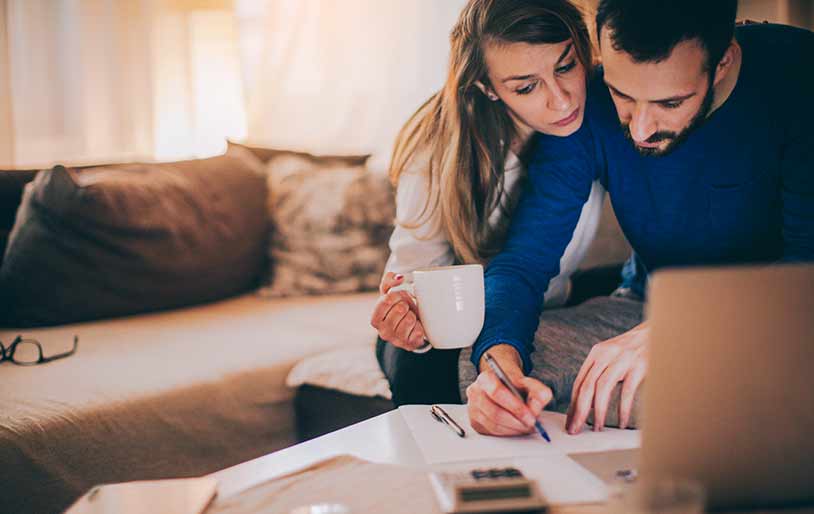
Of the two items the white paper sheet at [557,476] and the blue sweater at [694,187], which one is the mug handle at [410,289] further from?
the white paper sheet at [557,476]

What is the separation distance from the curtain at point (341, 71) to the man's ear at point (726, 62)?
5.46 ft

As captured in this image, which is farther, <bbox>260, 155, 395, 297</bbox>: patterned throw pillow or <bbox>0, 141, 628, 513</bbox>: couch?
<bbox>260, 155, 395, 297</bbox>: patterned throw pillow

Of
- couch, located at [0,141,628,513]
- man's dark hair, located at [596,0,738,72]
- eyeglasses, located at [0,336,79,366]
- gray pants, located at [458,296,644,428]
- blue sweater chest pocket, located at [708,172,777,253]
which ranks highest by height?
man's dark hair, located at [596,0,738,72]

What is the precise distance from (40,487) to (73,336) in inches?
23.0

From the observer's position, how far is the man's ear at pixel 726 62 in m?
1.11

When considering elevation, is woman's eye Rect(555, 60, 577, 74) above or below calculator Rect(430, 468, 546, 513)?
above

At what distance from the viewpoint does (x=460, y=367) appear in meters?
1.28

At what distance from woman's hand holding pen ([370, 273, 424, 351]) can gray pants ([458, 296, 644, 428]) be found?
11cm

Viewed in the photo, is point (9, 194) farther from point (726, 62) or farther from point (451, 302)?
point (726, 62)

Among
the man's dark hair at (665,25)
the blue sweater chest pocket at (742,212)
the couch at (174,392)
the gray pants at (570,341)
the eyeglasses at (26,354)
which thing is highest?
the man's dark hair at (665,25)

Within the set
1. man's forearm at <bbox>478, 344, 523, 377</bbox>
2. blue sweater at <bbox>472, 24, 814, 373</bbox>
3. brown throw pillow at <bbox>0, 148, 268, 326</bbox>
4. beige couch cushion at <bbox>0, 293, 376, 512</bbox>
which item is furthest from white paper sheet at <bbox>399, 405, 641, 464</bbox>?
brown throw pillow at <bbox>0, 148, 268, 326</bbox>

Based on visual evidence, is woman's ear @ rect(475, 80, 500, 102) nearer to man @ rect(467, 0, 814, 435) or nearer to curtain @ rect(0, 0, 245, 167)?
man @ rect(467, 0, 814, 435)

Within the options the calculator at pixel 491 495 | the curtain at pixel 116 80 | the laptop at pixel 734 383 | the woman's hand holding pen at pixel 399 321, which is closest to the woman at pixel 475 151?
the woman's hand holding pen at pixel 399 321

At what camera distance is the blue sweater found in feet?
3.72
